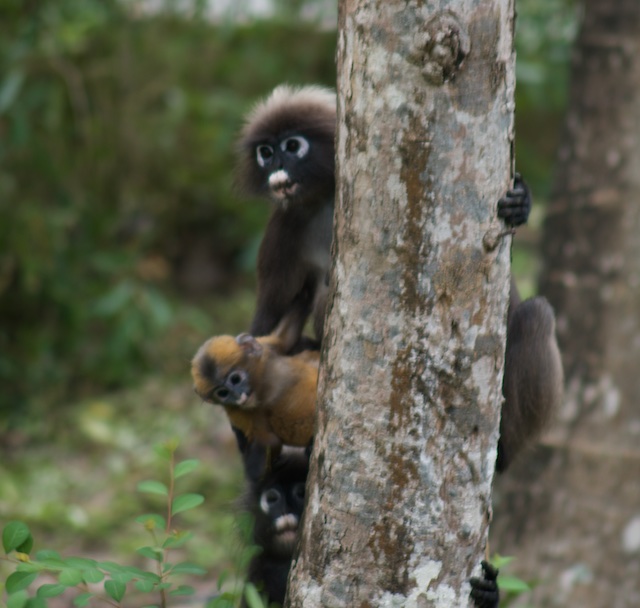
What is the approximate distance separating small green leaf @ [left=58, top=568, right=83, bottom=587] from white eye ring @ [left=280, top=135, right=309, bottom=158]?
188cm

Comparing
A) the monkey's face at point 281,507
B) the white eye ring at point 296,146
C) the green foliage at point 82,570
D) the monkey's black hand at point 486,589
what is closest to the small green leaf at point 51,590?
the green foliage at point 82,570

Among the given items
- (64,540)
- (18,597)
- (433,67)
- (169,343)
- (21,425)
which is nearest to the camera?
(433,67)

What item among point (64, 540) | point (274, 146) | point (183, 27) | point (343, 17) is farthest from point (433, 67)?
point (183, 27)

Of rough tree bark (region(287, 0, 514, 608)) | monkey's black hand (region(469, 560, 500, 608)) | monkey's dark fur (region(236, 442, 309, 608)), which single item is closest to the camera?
rough tree bark (region(287, 0, 514, 608))

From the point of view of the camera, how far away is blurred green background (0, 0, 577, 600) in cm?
637

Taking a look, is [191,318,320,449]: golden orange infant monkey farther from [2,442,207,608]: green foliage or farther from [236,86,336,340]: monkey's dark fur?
[2,442,207,608]: green foliage

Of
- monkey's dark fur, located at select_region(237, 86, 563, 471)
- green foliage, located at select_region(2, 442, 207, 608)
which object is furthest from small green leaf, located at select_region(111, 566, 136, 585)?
monkey's dark fur, located at select_region(237, 86, 563, 471)

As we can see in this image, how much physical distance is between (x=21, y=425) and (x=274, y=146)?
4079 millimetres

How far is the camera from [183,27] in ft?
27.1

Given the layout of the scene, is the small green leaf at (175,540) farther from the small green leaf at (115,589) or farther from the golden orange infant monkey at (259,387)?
the golden orange infant monkey at (259,387)

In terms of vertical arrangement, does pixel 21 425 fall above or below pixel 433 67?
below

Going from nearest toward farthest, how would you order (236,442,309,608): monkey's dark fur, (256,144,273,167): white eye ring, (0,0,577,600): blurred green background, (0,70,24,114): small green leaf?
1. (236,442,309,608): monkey's dark fur
2. (256,144,273,167): white eye ring
3. (0,70,24,114): small green leaf
4. (0,0,577,600): blurred green background

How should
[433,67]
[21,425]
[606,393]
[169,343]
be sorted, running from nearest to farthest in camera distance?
[433,67] < [606,393] < [21,425] < [169,343]

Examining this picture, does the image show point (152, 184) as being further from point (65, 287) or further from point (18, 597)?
point (18, 597)
